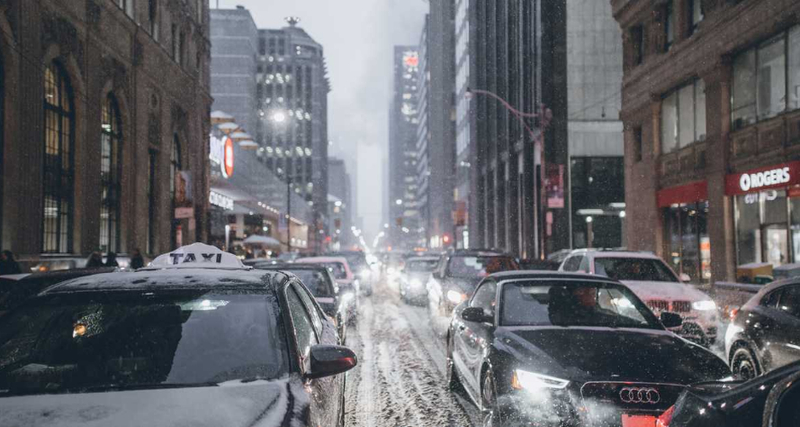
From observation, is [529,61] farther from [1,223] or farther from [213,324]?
[213,324]

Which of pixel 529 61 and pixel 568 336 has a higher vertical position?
pixel 529 61

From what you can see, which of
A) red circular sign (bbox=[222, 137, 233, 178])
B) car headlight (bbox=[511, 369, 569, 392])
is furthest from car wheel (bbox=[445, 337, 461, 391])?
red circular sign (bbox=[222, 137, 233, 178])

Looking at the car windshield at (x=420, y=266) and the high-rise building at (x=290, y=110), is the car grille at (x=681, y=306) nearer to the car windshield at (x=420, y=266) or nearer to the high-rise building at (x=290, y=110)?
the car windshield at (x=420, y=266)

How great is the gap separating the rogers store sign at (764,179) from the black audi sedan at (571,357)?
45.9 ft

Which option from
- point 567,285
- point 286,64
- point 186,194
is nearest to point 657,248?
point 186,194

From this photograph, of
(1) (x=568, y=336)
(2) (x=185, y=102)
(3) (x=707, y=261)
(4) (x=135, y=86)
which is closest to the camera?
(1) (x=568, y=336)

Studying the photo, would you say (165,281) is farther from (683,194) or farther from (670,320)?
(683,194)

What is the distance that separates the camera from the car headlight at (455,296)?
43.8 feet

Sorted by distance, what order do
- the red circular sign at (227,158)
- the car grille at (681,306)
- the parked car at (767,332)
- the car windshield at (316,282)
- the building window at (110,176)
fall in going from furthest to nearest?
1. the red circular sign at (227,158)
2. the building window at (110,176)
3. the car windshield at (316,282)
4. the car grille at (681,306)
5. the parked car at (767,332)

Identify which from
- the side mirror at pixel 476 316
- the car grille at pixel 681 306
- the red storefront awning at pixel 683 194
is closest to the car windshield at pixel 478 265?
the car grille at pixel 681 306

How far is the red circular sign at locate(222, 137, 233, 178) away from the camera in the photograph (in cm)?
4834

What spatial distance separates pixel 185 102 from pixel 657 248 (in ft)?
88.3

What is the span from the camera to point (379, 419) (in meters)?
7.48

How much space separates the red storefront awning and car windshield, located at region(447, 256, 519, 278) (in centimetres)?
1145
